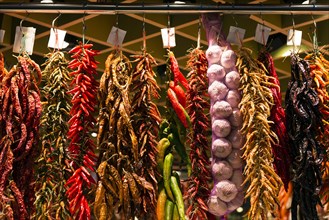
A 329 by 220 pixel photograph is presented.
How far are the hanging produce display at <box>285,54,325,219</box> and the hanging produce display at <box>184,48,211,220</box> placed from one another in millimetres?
527

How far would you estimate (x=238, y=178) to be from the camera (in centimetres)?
314

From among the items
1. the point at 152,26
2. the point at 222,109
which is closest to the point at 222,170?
the point at 222,109

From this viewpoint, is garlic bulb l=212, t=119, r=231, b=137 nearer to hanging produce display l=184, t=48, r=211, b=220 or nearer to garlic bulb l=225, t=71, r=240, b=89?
hanging produce display l=184, t=48, r=211, b=220

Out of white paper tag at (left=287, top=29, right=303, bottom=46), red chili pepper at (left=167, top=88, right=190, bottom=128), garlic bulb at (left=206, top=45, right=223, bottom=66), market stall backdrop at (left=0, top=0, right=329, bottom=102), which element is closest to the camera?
red chili pepper at (left=167, top=88, right=190, bottom=128)

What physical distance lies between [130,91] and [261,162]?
35.8 inches

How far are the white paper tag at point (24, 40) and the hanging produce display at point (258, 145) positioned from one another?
4.45 feet

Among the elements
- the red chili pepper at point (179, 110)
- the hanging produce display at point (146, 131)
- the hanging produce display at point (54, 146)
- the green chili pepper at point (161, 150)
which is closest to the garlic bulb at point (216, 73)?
the red chili pepper at point (179, 110)

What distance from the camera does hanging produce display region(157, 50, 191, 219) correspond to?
10.2 feet

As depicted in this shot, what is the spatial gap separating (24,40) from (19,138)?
0.66 meters

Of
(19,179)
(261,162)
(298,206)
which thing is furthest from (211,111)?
(19,179)

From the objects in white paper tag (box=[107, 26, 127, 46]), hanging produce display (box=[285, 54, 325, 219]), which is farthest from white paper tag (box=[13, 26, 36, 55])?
hanging produce display (box=[285, 54, 325, 219])

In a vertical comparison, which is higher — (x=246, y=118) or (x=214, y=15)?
(x=214, y=15)

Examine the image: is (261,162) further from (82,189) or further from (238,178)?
(82,189)

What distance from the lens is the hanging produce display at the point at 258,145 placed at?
3010 mm
